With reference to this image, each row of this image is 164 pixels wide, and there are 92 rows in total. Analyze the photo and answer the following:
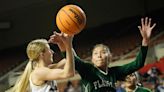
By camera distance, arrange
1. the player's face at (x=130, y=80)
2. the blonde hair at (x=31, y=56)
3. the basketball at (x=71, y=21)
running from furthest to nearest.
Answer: the player's face at (x=130, y=80)
the blonde hair at (x=31, y=56)
the basketball at (x=71, y=21)

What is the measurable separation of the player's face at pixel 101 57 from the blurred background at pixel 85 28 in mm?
7616

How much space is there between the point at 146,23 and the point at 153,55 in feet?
22.7

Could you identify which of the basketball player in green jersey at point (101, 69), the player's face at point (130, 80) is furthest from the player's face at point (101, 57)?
the player's face at point (130, 80)

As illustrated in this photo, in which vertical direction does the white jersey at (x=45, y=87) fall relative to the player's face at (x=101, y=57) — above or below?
below

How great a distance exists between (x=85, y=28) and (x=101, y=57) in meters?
10.8

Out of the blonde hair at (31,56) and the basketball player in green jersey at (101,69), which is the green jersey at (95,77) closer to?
the basketball player in green jersey at (101,69)

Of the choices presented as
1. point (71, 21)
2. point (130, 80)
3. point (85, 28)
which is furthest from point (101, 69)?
point (85, 28)

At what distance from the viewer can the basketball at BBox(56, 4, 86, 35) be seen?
3191 mm

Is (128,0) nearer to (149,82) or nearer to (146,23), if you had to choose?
(149,82)

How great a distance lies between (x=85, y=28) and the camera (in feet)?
46.9

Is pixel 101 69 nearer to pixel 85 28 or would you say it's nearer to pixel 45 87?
pixel 45 87

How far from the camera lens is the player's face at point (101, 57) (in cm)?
355

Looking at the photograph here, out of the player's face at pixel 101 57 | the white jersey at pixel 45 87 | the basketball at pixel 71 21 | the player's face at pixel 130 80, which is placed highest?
the basketball at pixel 71 21

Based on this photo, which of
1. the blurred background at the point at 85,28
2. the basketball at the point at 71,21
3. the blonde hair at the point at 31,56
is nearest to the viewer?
the basketball at the point at 71,21
